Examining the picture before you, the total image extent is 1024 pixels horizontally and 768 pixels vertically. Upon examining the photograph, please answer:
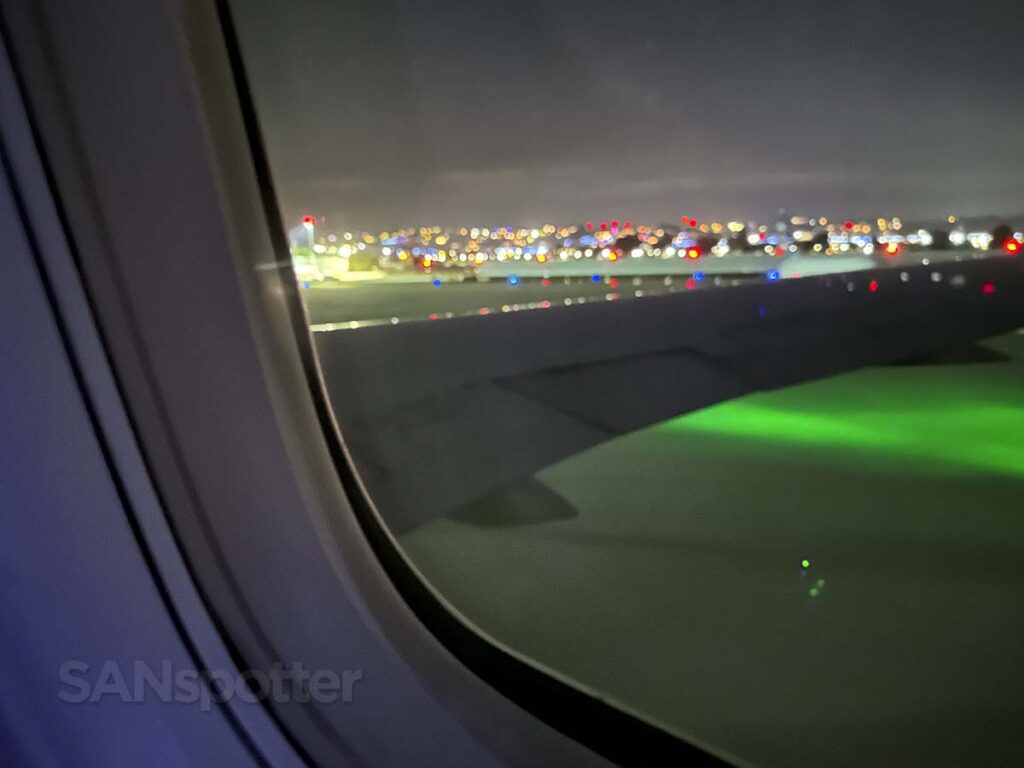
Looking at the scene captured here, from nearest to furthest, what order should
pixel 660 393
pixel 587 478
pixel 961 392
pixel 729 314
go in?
1. pixel 660 393
2. pixel 729 314
3. pixel 587 478
4. pixel 961 392

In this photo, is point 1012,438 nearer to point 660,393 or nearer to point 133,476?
point 660,393

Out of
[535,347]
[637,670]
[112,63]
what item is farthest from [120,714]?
[535,347]

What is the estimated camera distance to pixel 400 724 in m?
1.78

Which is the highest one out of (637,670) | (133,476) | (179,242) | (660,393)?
(179,242)

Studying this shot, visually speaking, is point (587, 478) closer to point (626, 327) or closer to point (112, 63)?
point (626, 327)

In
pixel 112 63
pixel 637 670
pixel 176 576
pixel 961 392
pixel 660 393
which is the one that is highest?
pixel 112 63

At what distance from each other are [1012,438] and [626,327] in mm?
4422

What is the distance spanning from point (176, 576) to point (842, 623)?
8.43 feet

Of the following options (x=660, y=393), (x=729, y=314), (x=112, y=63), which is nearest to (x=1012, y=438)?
(x=729, y=314)

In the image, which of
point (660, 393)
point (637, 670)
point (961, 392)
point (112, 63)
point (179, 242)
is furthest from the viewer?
point (961, 392)

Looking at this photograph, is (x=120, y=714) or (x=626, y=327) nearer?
(x=120, y=714)

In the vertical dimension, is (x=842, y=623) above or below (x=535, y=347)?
below

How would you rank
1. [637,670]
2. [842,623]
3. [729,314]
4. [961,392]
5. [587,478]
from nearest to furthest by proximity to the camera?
[637,670], [842,623], [729,314], [587,478], [961,392]

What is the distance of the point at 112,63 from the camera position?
1.57 meters
